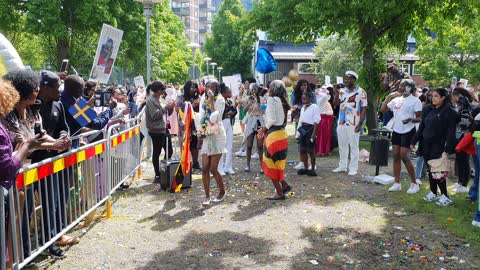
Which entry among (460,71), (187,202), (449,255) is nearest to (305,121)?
(187,202)

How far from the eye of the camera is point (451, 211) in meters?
7.00

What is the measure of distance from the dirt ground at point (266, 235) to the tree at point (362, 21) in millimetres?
5274

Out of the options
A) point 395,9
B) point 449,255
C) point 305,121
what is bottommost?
point 449,255

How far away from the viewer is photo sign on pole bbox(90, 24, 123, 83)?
843 cm

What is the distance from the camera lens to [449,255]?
5.33 meters

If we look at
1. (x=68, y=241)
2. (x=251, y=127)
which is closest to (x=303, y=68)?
(x=251, y=127)

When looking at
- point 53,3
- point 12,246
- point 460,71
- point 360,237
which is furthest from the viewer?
point 460,71

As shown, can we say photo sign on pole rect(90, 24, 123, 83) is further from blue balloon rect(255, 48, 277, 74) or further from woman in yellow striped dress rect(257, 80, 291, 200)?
blue balloon rect(255, 48, 277, 74)

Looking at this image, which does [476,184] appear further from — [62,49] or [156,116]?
[62,49]

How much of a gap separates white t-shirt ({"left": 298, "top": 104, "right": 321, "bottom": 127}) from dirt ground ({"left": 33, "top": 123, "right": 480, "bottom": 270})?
1610 mm

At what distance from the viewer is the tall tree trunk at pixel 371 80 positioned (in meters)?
14.0

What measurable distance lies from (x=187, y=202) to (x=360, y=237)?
298cm

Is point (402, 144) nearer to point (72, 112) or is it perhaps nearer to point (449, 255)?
point (449, 255)

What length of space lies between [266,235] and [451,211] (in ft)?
9.97
